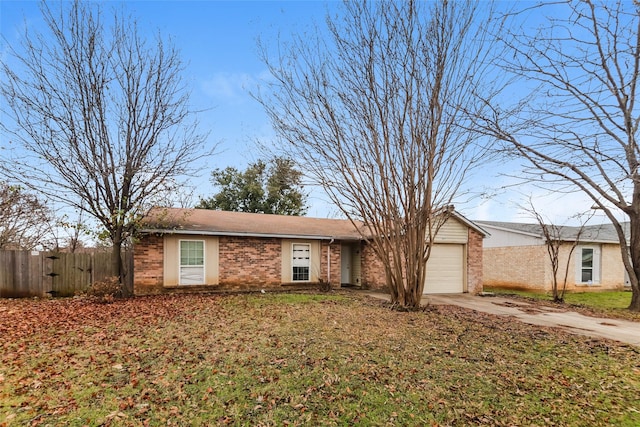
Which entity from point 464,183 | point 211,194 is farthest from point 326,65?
point 211,194

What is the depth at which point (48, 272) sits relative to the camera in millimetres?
12039

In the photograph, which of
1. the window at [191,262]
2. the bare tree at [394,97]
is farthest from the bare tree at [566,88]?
the window at [191,262]

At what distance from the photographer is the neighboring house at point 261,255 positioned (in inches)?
499

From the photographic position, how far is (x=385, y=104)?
9180 mm

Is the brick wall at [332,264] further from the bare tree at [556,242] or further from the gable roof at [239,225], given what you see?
the bare tree at [556,242]

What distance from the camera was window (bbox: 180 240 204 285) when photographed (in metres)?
13.1

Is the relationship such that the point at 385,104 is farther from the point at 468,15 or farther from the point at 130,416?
the point at 130,416

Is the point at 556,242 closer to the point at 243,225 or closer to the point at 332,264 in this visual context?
the point at 332,264

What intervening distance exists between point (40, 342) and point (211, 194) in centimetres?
2080

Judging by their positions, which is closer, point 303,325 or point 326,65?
point 303,325

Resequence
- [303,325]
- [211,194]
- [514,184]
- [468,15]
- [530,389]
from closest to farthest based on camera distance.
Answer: [530,389]
[514,184]
[303,325]
[468,15]
[211,194]

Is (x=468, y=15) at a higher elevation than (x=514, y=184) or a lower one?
higher

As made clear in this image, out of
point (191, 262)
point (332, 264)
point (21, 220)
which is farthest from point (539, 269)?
point (21, 220)

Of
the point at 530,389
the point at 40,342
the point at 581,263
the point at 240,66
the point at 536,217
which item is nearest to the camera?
the point at 530,389
